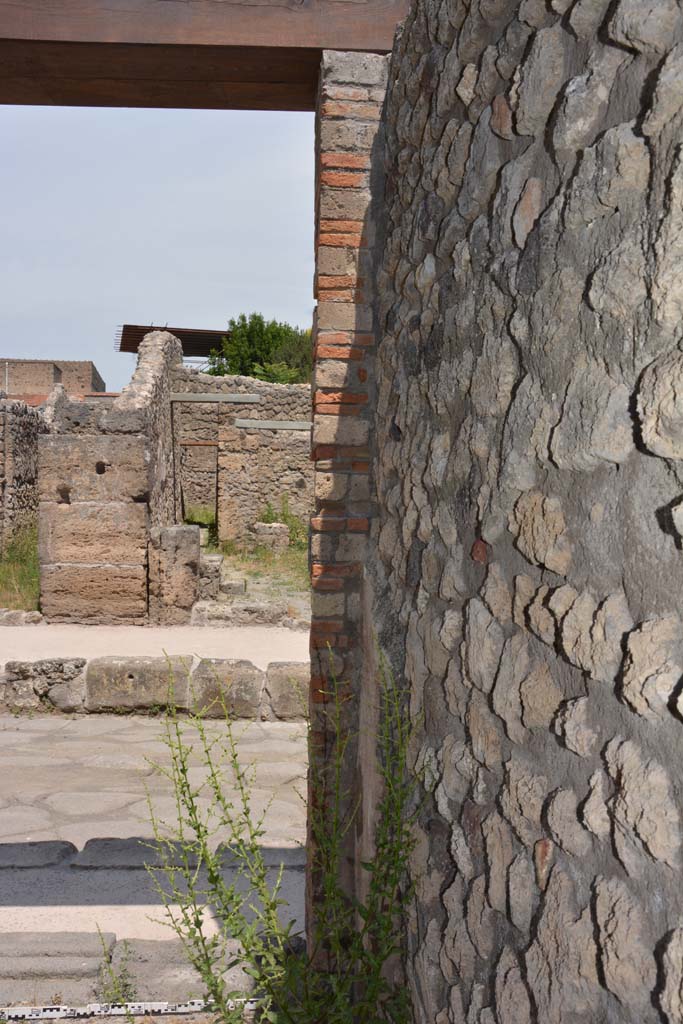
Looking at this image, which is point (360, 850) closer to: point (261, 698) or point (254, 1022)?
point (254, 1022)

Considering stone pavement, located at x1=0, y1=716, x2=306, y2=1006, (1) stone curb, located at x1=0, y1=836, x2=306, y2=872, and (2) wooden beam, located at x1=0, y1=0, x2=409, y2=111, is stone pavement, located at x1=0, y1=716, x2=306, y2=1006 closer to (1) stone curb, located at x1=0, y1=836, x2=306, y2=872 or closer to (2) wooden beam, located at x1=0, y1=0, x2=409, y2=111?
(1) stone curb, located at x1=0, y1=836, x2=306, y2=872

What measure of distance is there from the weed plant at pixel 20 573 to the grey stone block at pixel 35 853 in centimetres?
502

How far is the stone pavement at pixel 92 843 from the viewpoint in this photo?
11.0 ft

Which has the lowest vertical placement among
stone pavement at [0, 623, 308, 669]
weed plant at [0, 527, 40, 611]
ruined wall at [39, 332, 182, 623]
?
stone pavement at [0, 623, 308, 669]

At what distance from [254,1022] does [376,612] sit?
4.66 ft

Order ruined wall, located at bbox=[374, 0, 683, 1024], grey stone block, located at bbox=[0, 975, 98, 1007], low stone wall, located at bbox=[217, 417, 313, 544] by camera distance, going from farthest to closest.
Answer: low stone wall, located at bbox=[217, 417, 313, 544] < grey stone block, located at bbox=[0, 975, 98, 1007] < ruined wall, located at bbox=[374, 0, 683, 1024]

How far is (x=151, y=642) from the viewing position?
26.9ft

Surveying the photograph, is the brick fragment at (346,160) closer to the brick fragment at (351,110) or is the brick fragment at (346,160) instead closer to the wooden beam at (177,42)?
the brick fragment at (351,110)

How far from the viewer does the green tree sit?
3041 centimetres

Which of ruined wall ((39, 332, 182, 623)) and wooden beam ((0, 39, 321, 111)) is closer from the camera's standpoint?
wooden beam ((0, 39, 321, 111))

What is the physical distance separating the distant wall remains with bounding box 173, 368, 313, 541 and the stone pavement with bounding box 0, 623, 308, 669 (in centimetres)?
627

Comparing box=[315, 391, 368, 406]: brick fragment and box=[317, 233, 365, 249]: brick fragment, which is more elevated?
box=[317, 233, 365, 249]: brick fragment

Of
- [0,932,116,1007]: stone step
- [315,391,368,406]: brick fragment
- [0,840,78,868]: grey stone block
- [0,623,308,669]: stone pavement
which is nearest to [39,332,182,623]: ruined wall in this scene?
[0,623,308,669]: stone pavement

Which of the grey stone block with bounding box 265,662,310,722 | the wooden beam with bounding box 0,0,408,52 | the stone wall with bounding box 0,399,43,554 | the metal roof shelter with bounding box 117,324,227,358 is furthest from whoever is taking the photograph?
the metal roof shelter with bounding box 117,324,227,358
